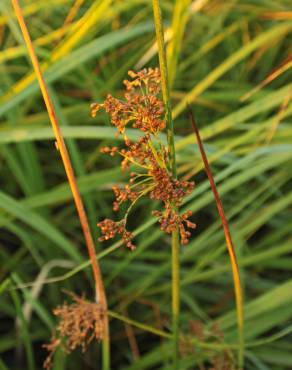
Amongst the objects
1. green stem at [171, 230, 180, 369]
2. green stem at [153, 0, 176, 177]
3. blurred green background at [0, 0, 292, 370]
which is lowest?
green stem at [171, 230, 180, 369]

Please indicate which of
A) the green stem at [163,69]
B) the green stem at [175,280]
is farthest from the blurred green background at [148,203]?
the green stem at [163,69]

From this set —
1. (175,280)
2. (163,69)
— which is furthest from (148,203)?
(163,69)

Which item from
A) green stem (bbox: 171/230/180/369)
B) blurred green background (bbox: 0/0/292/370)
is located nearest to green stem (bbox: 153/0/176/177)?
green stem (bbox: 171/230/180/369)

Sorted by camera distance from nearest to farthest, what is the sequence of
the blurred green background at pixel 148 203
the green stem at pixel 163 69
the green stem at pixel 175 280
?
the green stem at pixel 163 69 < the green stem at pixel 175 280 < the blurred green background at pixel 148 203

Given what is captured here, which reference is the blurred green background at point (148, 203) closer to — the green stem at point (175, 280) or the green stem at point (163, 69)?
the green stem at point (175, 280)

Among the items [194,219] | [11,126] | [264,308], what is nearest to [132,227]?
[194,219]

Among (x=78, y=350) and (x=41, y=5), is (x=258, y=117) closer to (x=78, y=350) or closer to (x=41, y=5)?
(x=41, y=5)

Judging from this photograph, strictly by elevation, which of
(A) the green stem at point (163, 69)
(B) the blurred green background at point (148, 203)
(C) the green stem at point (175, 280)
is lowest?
(C) the green stem at point (175, 280)

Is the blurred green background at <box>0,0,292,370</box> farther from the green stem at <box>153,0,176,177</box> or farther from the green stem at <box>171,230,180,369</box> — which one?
the green stem at <box>153,0,176,177</box>
